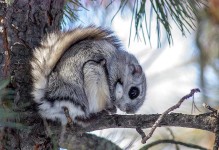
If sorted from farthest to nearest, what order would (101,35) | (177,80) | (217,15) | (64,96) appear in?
(177,80), (217,15), (101,35), (64,96)

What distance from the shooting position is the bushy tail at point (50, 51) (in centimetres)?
102

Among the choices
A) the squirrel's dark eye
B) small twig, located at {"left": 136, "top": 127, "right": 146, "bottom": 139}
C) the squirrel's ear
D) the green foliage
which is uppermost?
the green foliage

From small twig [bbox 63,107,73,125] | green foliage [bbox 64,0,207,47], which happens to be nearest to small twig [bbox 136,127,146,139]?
small twig [bbox 63,107,73,125]

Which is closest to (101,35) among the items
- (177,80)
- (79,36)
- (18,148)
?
(79,36)

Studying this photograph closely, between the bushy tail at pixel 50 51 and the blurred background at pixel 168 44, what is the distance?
4 centimetres

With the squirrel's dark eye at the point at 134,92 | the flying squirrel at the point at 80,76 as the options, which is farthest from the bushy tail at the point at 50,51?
the squirrel's dark eye at the point at 134,92

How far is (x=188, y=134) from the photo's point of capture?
1.66 m

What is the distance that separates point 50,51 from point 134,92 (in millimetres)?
193

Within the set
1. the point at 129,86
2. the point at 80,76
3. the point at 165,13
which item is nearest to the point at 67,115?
the point at 80,76

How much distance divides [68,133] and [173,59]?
4.88ft

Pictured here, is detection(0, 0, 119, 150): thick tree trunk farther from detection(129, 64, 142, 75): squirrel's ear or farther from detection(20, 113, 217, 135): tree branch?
detection(129, 64, 142, 75): squirrel's ear

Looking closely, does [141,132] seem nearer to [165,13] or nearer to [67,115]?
[67,115]

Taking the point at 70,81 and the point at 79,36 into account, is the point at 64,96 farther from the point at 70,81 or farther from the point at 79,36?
the point at 79,36

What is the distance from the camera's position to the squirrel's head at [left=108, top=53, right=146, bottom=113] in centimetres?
108
